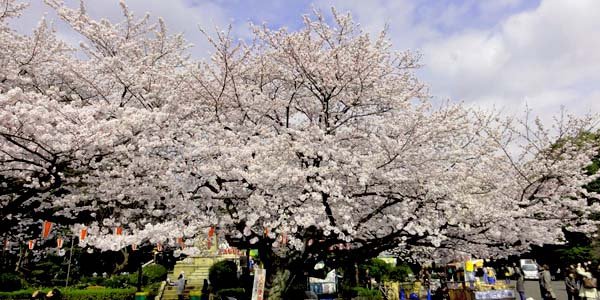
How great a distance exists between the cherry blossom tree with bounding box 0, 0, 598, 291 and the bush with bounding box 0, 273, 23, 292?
10.4m

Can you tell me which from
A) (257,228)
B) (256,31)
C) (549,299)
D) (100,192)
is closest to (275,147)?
(257,228)

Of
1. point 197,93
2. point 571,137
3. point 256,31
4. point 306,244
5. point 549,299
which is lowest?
point 549,299

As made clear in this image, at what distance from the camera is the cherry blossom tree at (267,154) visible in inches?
361

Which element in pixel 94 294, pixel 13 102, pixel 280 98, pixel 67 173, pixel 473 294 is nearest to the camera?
pixel 13 102

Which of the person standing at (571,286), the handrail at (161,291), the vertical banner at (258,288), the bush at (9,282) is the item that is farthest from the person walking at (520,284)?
the bush at (9,282)

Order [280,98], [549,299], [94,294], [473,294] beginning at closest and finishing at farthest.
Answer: [280,98] < [549,299] < [473,294] < [94,294]

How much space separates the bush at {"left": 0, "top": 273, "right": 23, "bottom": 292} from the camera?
18828mm

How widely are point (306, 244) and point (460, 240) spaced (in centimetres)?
458

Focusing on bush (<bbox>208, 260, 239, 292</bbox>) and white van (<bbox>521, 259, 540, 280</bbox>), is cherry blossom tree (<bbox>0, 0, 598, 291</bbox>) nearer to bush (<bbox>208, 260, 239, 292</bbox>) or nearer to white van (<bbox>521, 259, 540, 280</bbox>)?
bush (<bbox>208, 260, 239, 292</bbox>)

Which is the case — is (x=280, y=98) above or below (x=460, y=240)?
above

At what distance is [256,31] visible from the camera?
36.7 ft

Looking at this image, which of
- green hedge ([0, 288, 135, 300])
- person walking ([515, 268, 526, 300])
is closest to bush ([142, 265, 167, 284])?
green hedge ([0, 288, 135, 300])

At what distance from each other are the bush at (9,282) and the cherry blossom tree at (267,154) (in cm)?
1043

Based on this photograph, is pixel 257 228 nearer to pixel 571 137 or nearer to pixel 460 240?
pixel 460 240
